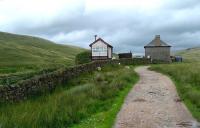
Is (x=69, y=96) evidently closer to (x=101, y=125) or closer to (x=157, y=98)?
(x=157, y=98)

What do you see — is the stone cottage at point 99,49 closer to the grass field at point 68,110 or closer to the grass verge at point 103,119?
the grass field at point 68,110

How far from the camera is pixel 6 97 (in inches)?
748

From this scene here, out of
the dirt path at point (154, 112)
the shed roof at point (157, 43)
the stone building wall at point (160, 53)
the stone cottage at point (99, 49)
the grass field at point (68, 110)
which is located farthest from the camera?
the shed roof at point (157, 43)

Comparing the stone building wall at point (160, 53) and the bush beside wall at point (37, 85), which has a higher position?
the stone building wall at point (160, 53)

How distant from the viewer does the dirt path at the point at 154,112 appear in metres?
15.3

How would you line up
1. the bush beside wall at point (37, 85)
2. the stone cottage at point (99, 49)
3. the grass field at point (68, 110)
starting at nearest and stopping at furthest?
the grass field at point (68, 110)
the bush beside wall at point (37, 85)
the stone cottage at point (99, 49)

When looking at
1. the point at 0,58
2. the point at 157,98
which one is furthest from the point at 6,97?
the point at 0,58

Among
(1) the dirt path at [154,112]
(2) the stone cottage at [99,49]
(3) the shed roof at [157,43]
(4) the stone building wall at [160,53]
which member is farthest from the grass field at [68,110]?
(3) the shed roof at [157,43]

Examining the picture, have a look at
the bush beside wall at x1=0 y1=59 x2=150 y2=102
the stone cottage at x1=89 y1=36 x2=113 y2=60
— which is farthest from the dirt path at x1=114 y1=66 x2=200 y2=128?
the stone cottage at x1=89 y1=36 x2=113 y2=60

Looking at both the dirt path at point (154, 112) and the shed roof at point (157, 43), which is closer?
the dirt path at point (154, 112)

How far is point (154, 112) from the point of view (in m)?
17.8

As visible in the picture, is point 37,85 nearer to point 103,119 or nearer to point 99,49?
point 103,119

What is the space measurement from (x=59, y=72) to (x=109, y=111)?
1041cm

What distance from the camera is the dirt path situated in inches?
604
